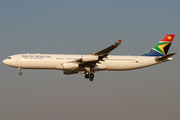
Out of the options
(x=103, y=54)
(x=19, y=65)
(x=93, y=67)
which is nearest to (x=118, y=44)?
(x=103, y=54)

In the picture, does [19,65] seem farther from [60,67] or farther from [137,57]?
[137,57]

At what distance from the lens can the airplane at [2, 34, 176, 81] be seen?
48.2 m

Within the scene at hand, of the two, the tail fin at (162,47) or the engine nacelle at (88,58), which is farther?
the tail fin at (162,47)

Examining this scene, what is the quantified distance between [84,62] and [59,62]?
427cm

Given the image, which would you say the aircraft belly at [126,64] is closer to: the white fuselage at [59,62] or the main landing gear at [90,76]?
the white fuselage at [59,62]

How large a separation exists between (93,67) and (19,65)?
41.1ft

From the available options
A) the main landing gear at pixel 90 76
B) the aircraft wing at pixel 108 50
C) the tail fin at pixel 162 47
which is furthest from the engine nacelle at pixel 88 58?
the tail fin at pixel 162 47

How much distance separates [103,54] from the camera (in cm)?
4653

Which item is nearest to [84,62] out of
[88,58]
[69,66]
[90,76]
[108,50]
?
[88,58]

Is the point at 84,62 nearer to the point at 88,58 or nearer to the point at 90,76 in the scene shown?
the point at 88,58

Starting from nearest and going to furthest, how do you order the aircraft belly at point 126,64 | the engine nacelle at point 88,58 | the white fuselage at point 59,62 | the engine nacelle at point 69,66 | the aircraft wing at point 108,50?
1. the aircraft wing at point 108,50
2. the engine nacelle at point 88,58
3. the engine nacelle at point 69,66
4. the white fuselage at point 59,62
5. the aircraft belly at point 126,64

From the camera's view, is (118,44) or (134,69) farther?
(134,69)

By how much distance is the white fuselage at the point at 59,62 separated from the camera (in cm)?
4903

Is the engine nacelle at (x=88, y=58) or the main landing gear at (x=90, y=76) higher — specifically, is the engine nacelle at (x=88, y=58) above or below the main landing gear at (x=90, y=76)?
above
